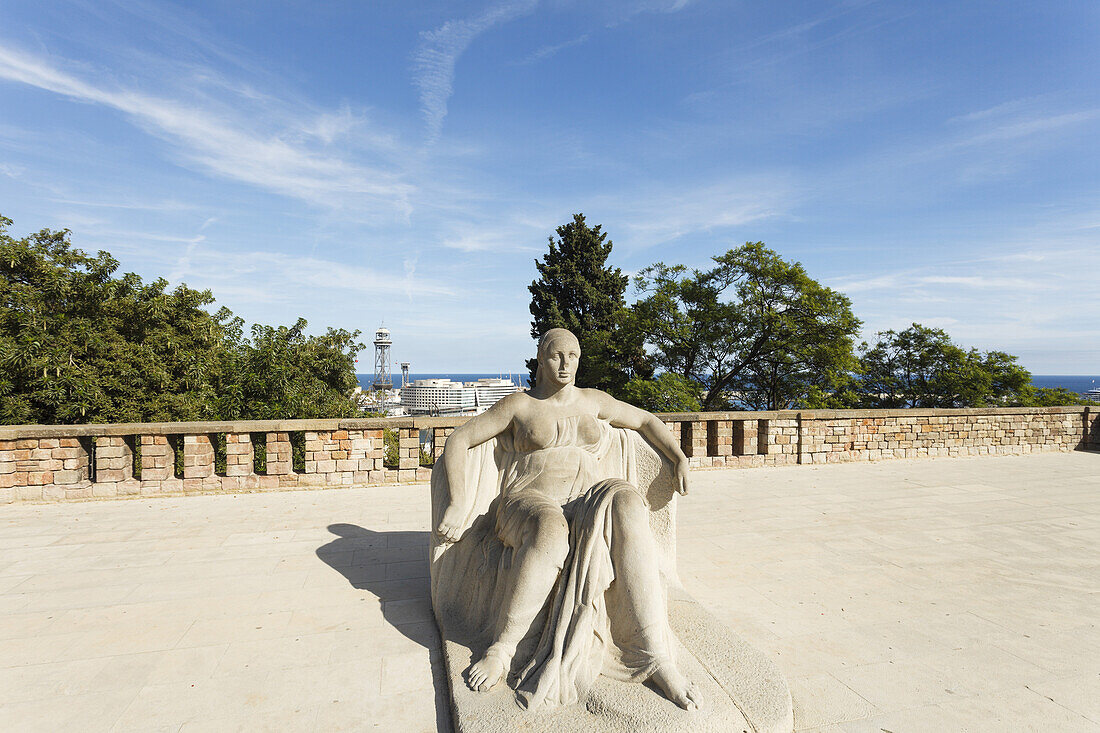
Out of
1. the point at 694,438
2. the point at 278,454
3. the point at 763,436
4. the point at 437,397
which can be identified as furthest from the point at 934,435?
the point at 437,397

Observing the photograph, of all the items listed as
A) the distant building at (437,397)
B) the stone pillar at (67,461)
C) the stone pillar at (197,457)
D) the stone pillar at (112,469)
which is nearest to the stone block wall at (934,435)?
the stone pillar at (197,457)

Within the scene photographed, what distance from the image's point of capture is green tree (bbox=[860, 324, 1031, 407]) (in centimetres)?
1812

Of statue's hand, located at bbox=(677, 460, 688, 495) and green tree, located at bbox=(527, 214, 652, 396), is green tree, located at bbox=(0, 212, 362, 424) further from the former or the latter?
green tree, located at bbox=(527, 214, 652, 396)

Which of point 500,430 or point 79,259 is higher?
point 79,259

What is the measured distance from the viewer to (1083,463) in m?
8.73

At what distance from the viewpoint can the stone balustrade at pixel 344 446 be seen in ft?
19.5

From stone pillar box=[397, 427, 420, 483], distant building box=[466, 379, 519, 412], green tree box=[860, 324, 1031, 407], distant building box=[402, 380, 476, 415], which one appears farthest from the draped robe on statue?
distant building box=[402, 380, 476, 415]

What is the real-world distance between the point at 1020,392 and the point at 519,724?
21.9 m

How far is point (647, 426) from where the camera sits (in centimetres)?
317

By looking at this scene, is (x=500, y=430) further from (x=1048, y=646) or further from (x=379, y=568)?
(x=1048, y=646)

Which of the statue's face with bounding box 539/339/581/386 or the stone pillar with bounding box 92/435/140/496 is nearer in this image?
the statue's face with bounding box 539/339/581/386

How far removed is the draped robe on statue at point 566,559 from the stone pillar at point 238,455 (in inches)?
166

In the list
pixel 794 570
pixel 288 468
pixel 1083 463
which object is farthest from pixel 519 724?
pixel 1083 463

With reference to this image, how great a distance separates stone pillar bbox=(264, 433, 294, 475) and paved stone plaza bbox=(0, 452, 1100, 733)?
0.37m
